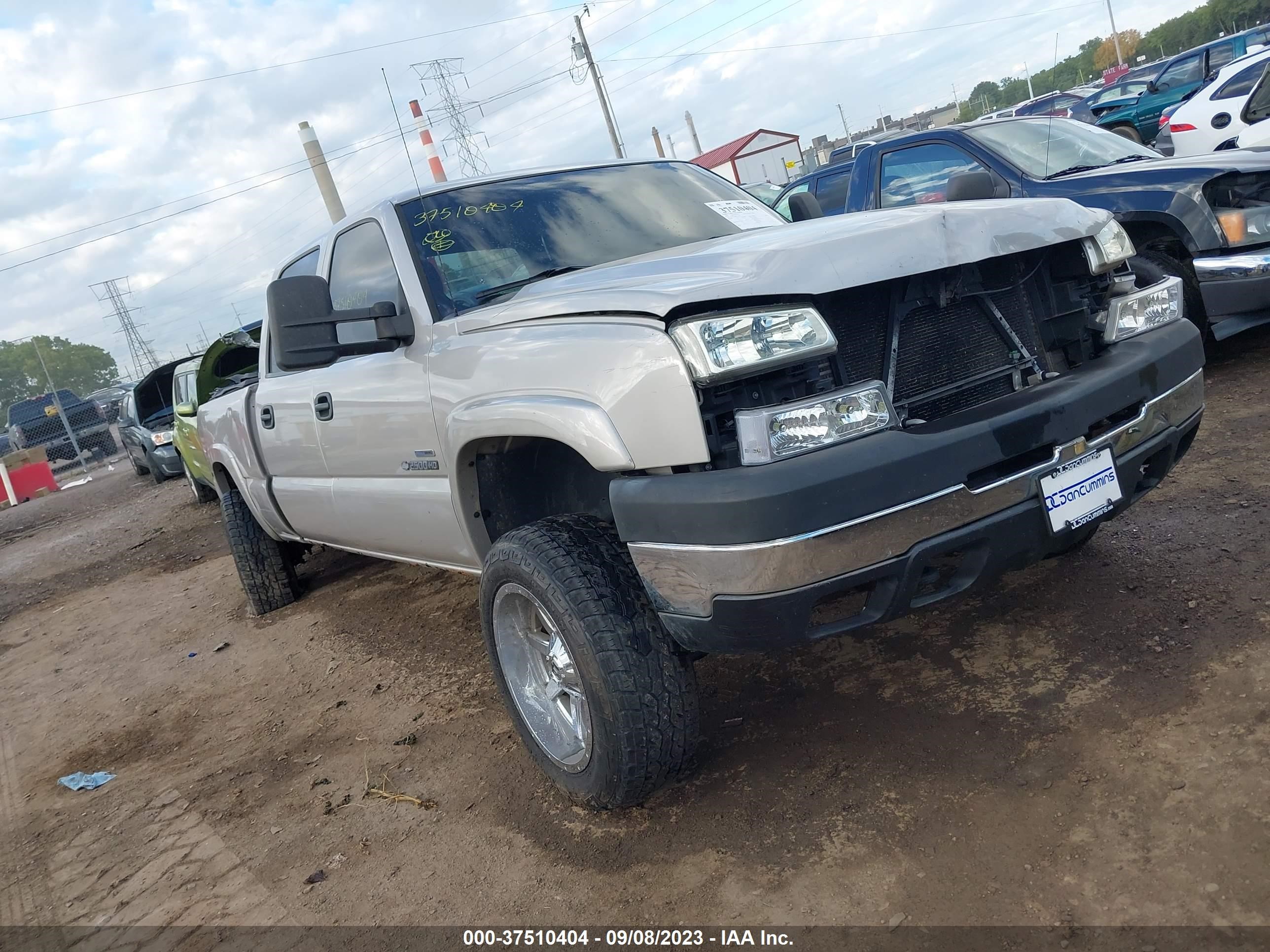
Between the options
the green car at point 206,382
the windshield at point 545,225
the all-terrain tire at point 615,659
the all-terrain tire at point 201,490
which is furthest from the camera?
the all-terrain tire at point 201,490

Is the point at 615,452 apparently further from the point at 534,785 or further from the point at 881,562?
the point at 534,785

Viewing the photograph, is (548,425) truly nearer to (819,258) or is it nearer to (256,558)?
(819,258)

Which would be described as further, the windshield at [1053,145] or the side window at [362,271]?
the windshield at [1053,145]

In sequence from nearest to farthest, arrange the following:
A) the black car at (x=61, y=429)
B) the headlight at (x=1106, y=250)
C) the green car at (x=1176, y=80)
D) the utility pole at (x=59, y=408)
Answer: the headlight at (x=1106, y=250) → the green car at (x=1176, y=80) → the utility pole at (x=59, y=408) → the black car at (x=61, y=429)

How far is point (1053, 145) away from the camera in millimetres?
6203

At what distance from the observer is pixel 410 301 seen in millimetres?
3256

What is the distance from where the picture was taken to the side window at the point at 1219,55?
571 inches

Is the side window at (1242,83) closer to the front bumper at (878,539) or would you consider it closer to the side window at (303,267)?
the front bumper at (878,539)

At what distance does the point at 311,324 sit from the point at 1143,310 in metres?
2.44

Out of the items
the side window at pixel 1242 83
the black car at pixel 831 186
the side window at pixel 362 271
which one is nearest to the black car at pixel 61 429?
the black car at pixel 831 186

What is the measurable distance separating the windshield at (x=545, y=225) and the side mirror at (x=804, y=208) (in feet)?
0.91

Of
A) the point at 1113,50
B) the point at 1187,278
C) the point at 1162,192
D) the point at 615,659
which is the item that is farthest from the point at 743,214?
the point at 1113,50

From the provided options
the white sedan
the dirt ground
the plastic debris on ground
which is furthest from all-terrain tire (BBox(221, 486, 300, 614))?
the white sedan

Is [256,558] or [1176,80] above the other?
[1176,80]
